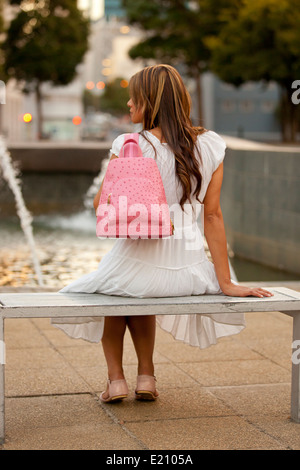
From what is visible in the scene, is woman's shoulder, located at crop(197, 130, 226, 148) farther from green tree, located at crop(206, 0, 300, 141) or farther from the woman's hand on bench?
green tree, located at crop(206, 0, 300, 141)

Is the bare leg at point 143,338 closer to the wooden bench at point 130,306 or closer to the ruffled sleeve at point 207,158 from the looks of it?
the wooden bench at point 130,306

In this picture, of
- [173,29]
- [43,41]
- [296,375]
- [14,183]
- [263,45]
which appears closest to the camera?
[296,375]

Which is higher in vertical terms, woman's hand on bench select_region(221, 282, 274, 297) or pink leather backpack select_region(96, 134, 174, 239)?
pink leather backpack select_region(96, 134, 174, 239)

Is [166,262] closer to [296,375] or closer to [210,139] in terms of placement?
[210,139]

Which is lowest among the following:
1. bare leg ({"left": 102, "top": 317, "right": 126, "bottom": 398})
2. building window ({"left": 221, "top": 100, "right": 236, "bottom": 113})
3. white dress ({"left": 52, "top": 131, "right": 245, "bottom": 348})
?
bare leg ({"left": 102, "top": 317, "right": 126, "bottom": 398})

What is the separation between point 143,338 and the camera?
181 inches

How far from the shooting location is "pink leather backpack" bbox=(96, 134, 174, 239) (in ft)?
13.1

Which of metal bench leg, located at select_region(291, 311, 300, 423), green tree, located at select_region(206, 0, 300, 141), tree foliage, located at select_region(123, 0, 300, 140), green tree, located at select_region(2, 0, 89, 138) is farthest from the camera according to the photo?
green tree, located at select_region(2, 0, 89, 138)

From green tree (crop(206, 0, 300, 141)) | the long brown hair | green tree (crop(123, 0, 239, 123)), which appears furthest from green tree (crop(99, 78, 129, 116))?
the long brown hair

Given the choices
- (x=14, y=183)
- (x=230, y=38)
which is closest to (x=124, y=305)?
(x=14, y=183)

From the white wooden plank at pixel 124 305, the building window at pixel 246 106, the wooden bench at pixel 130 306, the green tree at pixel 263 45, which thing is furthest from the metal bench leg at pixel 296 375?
the building window at pixel 246 106

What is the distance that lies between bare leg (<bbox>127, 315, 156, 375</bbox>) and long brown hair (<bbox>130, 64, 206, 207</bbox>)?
Answer: 65 centimetres

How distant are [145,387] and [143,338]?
0.79 ft

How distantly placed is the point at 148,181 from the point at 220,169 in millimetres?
533
